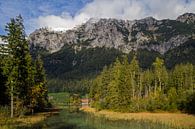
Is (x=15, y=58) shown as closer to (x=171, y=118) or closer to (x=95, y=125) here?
(x=95, y=125)

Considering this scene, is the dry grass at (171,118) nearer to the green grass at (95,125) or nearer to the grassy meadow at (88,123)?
the grassy meadow at (88,123)

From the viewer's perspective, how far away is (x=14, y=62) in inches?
2625

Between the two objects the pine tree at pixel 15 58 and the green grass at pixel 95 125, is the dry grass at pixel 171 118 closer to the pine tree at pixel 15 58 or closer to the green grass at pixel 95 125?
the green grass at pixel 95 125

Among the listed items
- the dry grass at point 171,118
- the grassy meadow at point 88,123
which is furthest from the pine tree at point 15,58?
the dry grass at point 171,118

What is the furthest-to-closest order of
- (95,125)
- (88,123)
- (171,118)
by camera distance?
1. (171,118)
2. (88,123)
3. (95,125)

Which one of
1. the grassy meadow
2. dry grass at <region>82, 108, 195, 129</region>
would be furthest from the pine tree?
dry grass at <region>82, 108, 195, 129</region>

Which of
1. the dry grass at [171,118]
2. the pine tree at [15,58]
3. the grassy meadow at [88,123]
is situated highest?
the pine tree at [15,58]

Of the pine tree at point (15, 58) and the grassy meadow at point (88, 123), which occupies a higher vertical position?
the pine tree at point (15, 58)

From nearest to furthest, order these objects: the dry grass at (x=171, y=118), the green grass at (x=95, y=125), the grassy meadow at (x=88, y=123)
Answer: the grassy meadow at (x=88, y=123) → the green grass at (x=95, y=125) → the dry grass at (x=171, y=118)

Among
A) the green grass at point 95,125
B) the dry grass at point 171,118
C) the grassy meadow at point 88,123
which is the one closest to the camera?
A: the grassy meadow at point 88,123

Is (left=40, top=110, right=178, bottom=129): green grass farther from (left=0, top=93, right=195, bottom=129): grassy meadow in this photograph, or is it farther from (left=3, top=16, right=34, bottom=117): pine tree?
(left=3, top=16, right=34, bottom=117): pine tree

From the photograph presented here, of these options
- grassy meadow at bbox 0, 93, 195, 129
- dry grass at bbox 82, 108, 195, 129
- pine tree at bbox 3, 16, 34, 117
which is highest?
pine tree at bbox 3, 16, 34, 117

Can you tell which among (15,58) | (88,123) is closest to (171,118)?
(88,123)

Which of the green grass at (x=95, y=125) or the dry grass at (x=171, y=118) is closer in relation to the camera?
the green grass at (x=95, y=125)
